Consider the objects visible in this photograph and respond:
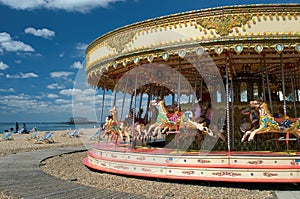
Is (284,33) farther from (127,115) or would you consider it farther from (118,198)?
(127,115)

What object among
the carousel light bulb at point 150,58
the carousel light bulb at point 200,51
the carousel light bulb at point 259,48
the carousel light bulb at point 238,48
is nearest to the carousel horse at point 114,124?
the carousel light bulb at point 150,58

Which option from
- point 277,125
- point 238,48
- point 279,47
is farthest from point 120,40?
point 277,125

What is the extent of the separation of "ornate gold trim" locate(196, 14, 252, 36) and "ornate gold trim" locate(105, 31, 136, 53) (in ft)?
7.62

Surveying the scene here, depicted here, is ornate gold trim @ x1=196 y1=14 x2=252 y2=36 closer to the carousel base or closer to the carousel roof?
the carousel roof

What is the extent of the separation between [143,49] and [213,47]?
202 centimetres

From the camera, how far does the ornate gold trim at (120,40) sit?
8473 mm

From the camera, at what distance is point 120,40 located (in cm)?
875

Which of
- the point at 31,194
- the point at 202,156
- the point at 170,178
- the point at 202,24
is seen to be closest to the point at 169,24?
the point at 202,24

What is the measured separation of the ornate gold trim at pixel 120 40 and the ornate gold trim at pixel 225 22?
7.62 feet

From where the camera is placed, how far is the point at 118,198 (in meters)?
5.61

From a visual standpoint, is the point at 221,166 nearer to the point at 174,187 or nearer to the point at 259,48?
the point at 174,187

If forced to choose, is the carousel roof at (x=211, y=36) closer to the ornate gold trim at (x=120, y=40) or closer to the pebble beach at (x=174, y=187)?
the ornate gold trim at (x=120, y=40)

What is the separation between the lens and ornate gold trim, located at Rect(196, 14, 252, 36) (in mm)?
6934

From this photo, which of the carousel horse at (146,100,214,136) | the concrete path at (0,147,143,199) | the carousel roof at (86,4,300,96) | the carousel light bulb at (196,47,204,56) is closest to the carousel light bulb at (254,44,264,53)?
the carousel roof at (86,4,300,96)
